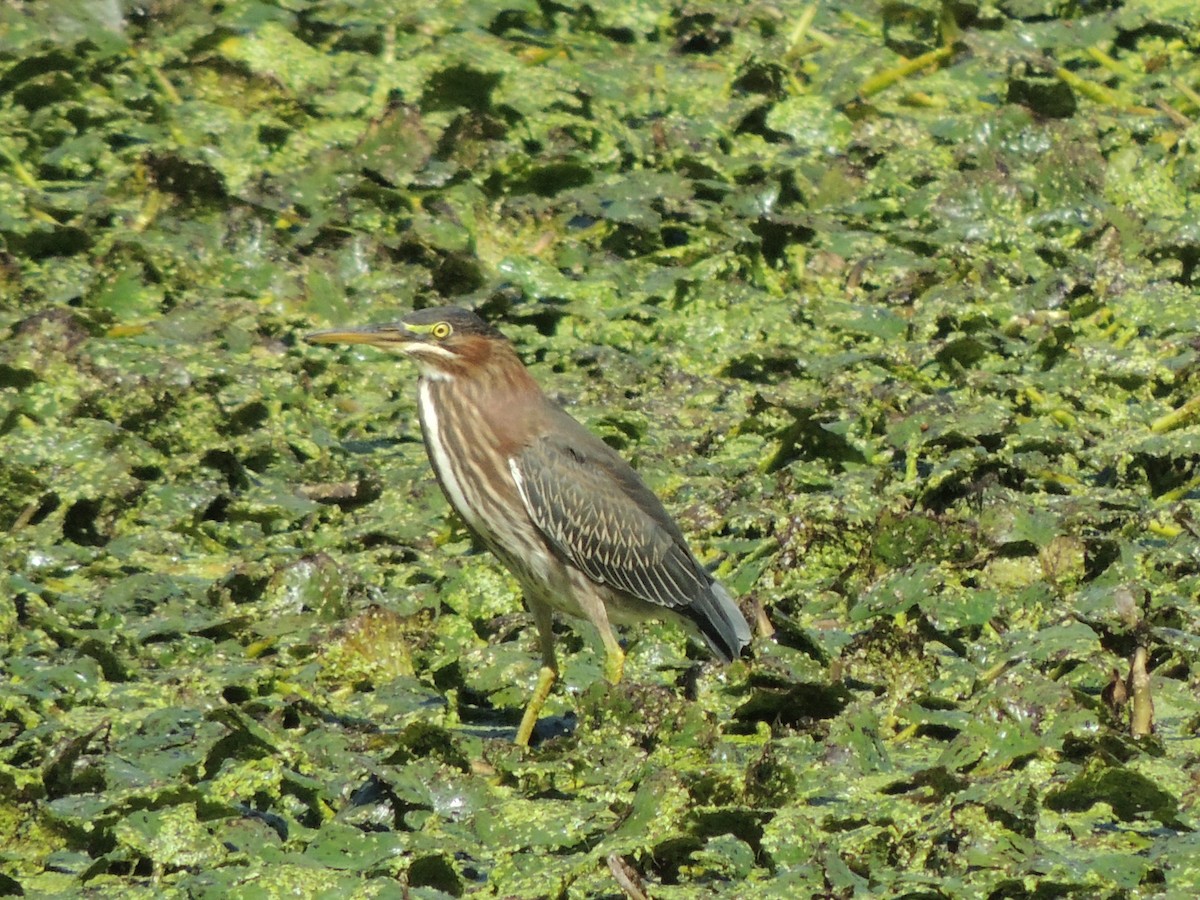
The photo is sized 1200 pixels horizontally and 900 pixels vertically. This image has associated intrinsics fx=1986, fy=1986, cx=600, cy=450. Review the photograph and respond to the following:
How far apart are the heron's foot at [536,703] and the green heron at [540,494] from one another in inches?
4.7

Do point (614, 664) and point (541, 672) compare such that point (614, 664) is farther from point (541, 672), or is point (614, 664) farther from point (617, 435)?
point (617, 435)

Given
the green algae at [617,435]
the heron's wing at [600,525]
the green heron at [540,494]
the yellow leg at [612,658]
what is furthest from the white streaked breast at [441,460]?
the yellow leg at [612,658]

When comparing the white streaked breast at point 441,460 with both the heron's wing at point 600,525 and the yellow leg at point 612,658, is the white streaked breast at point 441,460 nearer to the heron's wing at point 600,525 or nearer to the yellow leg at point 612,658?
the heron's wing at point 600,525

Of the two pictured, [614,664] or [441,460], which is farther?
[441,460]

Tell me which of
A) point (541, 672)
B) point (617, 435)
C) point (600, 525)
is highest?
point (600, 525)

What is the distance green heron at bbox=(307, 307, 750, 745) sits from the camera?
20.4 feet

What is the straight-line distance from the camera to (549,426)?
641cm

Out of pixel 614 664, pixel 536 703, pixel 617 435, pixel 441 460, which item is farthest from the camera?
pixel 617 435

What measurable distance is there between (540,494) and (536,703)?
0.74 m

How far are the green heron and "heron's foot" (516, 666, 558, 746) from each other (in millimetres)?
119

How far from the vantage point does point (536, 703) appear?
5.82 metres

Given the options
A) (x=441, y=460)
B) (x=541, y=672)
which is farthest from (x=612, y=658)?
(x=441, y=460)

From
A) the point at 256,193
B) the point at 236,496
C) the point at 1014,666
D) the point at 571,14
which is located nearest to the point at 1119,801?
the point at 1014,666

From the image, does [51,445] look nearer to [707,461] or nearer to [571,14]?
[707,461]
